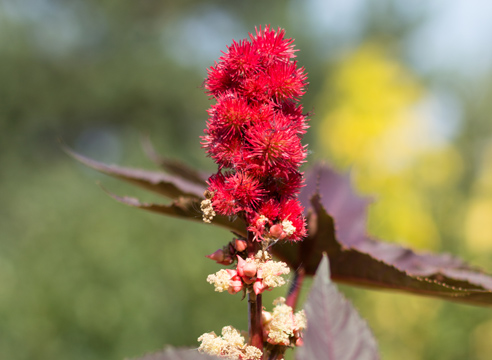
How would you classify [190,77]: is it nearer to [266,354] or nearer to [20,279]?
[20,279]

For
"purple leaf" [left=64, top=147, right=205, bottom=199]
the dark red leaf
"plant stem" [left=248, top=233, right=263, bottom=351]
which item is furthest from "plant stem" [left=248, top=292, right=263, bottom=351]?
the dark red leaf

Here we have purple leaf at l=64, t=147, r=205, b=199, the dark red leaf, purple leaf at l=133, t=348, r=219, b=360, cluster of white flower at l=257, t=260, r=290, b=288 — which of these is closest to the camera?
purple leaf at l=133, t=348, r=219, b=360

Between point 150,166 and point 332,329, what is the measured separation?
6.03 m

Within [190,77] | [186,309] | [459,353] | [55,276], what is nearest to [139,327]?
[186,309]

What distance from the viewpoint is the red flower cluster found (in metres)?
0.48

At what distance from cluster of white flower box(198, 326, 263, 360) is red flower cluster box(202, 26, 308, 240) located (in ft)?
0.33

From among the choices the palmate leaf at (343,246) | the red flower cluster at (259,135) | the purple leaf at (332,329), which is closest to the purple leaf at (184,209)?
the palmate leaf at (343,246)

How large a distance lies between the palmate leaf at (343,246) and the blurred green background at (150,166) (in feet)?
0.68

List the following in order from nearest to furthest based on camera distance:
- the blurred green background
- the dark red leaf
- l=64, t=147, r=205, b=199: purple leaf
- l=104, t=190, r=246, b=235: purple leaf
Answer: l=104, t=190, r=246, b=235: purple leaf
l=64, t=147, r=205, b=199: purple leaf
the dark red leaf
the blurred green background

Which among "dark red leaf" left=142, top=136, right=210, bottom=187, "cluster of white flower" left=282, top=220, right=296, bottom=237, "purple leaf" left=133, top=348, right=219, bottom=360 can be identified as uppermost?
"dark red leaf" left=142, top=136, right=210, bottom=187

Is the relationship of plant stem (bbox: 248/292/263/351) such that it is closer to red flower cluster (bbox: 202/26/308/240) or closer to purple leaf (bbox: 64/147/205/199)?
red flower cluster (bbox: 202/26/308/240)

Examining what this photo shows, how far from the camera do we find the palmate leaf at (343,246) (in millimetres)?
647

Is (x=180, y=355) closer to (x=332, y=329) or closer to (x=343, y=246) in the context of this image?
(x=332, y=329)

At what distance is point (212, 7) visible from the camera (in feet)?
43.3
